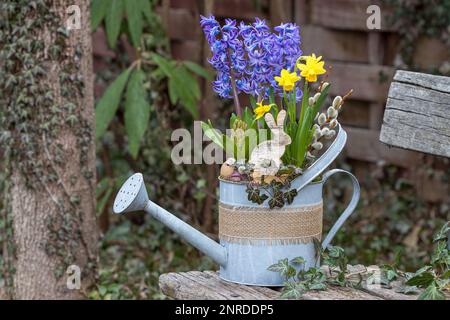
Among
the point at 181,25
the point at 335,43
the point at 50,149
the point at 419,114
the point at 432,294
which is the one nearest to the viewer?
the point at 432,294

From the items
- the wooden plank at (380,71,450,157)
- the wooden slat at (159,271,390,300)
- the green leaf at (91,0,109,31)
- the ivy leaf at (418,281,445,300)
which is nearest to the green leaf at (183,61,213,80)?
the green leaf at (91,0,109,31)

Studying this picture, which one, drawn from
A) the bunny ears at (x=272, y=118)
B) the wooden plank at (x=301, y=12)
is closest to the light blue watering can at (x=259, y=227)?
the bunny ears at (x=272, y=118)

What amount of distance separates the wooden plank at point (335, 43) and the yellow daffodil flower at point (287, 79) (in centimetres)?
279

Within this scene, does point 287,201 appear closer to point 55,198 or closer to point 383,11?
point 55,198

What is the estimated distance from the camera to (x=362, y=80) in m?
4.62

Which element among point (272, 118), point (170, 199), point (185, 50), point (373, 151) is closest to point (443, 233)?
point (272, 118)

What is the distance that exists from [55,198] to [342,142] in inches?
63.8

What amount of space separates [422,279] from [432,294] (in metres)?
0.11

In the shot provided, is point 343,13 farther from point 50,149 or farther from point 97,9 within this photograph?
point 50,149

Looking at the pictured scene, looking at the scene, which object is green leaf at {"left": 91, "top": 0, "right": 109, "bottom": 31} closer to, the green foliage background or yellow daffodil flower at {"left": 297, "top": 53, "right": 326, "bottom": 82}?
the green foliage background

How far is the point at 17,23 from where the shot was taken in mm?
3266

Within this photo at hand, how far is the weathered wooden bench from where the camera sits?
77.9 inches

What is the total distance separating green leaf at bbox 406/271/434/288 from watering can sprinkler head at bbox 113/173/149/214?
2.06 ft
